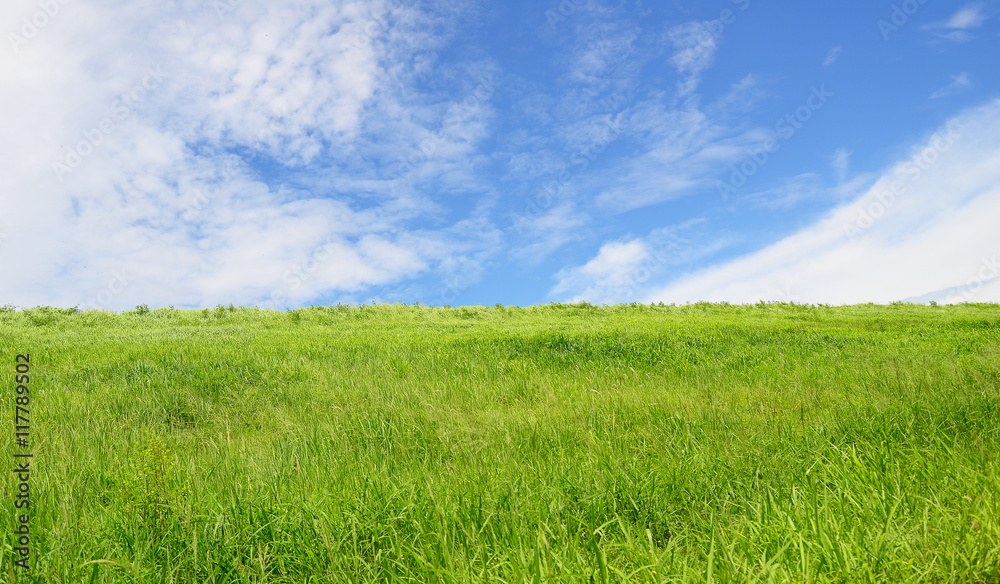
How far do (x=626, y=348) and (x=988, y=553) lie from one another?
322 inches

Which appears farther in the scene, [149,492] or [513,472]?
[513,472]

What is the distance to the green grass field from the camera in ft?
7.29

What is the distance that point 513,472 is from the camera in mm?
3449

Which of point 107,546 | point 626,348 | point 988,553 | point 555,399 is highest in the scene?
point 626,348

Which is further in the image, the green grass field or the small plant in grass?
the small plant in grass

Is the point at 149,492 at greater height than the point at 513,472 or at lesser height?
greater

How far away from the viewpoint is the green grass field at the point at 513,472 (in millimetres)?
2221

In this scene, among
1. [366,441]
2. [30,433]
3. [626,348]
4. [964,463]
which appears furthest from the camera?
[626,348]

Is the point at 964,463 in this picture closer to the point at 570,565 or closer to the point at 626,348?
the point at 570,565

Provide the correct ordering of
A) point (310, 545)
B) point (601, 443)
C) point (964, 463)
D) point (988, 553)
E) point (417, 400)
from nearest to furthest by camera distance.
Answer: point (988, 553) → point (310, 545) → point (964, 463) → point (601, 443) → point (417, 400)

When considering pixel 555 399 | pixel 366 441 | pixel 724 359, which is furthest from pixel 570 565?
pixel 724 359

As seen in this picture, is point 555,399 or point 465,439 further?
point 555,399

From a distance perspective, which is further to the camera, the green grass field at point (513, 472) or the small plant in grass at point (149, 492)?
the small plant in grass at point (149, 492)

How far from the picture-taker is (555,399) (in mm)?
5457
